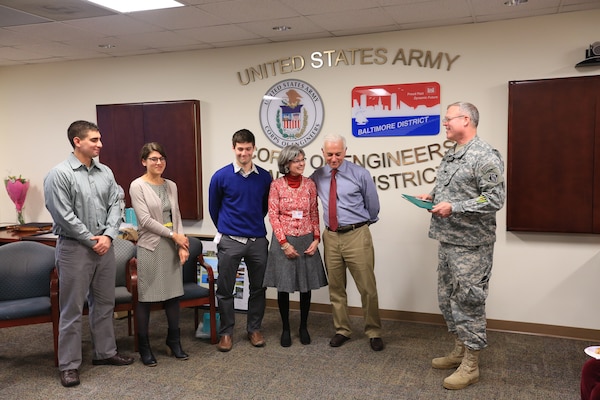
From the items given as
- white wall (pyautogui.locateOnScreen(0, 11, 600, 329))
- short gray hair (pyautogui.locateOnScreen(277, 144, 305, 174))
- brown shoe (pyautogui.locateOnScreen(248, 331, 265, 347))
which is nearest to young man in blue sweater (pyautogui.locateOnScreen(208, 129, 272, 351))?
brown shoe (pyautogui.locateOnScreen(248, 331, 265, 347))

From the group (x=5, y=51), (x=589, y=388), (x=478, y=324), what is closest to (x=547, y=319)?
(x=478, y=324)

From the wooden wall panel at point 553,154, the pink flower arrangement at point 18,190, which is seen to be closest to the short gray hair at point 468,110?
the wooden wall panel at point 553,154

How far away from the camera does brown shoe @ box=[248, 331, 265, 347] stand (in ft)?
13.0

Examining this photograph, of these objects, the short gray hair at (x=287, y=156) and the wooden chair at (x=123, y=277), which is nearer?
the short gray hair at (x=287, y=156)

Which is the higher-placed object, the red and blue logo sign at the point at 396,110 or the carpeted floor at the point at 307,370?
the red and blue logo sign at the point at 396,110

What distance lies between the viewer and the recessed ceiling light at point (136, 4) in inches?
137

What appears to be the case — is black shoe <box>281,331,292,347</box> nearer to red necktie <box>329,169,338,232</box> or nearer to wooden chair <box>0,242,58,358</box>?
red necktie <box>329,169,338,232</box>

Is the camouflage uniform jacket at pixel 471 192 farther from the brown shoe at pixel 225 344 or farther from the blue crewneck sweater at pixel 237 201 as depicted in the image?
the brown shoe at pixel 225 344

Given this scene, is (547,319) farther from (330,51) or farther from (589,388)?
(330,51)

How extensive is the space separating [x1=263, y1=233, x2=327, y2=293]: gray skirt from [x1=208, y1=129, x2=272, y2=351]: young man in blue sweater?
104 millimetres

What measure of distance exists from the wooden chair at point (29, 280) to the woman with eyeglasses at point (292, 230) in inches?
58.5

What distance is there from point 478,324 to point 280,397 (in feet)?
4.01

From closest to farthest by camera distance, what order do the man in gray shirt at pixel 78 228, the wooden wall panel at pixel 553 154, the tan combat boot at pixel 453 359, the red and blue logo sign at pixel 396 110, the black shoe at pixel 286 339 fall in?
the man in gray shirt at pixel 78 228 < the tan combat boot at pixel 453 359 < the wooden wall panel at pixel 553 154 < the black shoe at pixel 286 339 < the red and blue logo sign at pixel 396 110

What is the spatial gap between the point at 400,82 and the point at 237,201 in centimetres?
167
